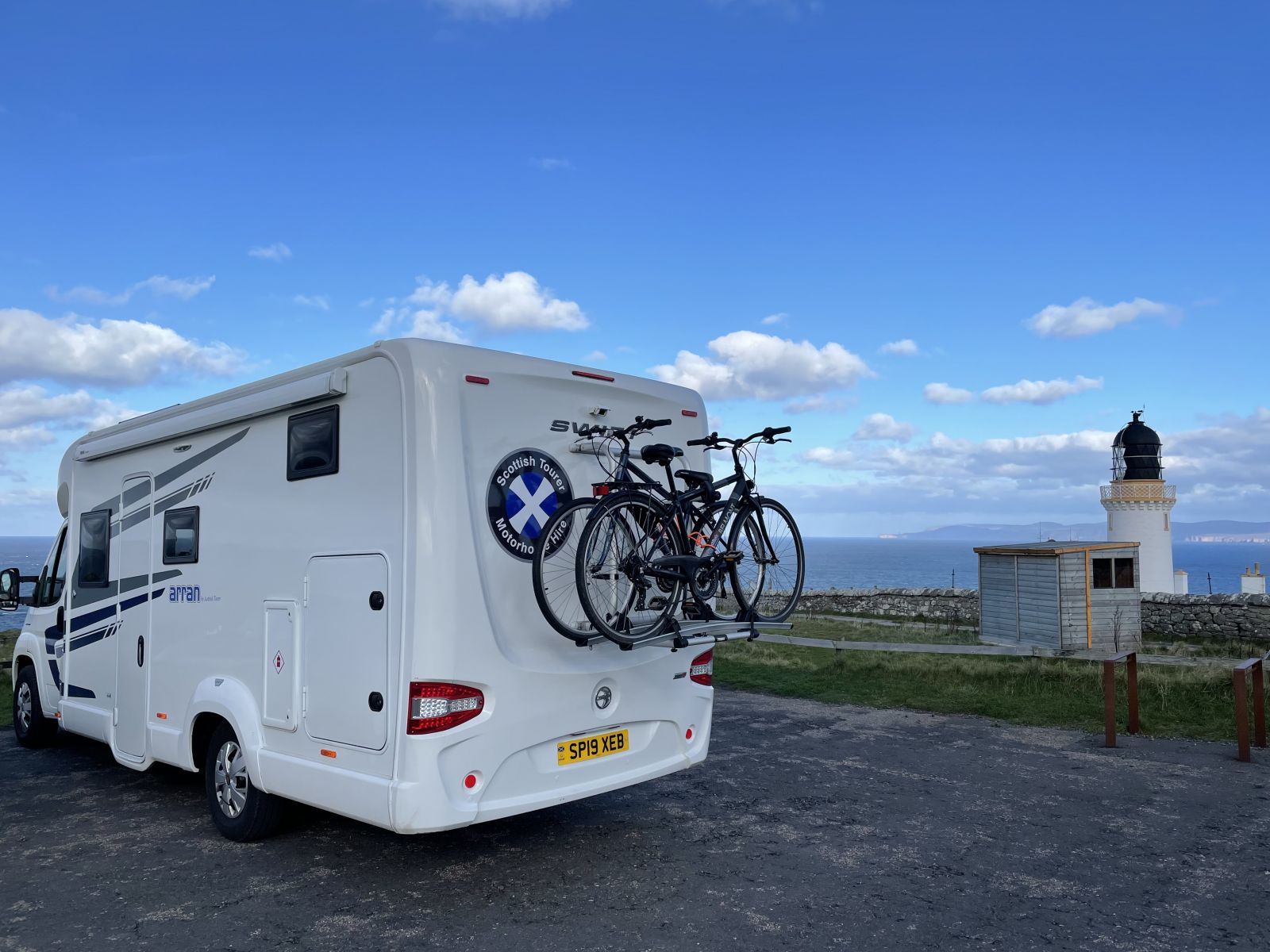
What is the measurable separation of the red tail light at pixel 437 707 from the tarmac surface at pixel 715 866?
91cm

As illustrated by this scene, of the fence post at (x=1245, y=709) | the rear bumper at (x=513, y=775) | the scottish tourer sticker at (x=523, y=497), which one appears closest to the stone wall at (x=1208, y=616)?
the fence post at (x=1245, y=709)

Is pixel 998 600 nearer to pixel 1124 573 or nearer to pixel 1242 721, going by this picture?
pixel 1124 573

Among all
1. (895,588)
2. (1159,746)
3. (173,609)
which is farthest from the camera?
(895,588)

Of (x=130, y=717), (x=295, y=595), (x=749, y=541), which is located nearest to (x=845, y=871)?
(x=749, y=541)

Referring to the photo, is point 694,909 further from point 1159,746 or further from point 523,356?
point 1159,746

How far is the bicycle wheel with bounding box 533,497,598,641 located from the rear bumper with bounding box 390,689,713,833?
0.59m

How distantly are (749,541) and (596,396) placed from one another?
1277 millimetres

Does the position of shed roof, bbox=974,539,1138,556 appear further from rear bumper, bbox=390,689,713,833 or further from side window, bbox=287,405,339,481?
side window, bbox=287,405,339,481

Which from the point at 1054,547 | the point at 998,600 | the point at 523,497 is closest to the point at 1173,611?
the point at 998,600

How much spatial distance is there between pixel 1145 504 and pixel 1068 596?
76.0ft

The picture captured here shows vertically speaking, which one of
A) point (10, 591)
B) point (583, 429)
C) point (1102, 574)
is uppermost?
point (583, 429)

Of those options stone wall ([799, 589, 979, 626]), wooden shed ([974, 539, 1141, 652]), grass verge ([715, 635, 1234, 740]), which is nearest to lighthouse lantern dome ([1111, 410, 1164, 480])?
stone wall ([799, 589, 979, 626])

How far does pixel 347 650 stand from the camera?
4.88 meters

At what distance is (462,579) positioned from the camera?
15.2 ft
